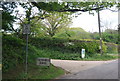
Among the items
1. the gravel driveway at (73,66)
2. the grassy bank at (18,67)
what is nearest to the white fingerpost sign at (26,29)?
the grassy bank at (18,67)

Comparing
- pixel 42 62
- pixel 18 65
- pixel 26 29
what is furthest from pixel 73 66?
pixel 26 29

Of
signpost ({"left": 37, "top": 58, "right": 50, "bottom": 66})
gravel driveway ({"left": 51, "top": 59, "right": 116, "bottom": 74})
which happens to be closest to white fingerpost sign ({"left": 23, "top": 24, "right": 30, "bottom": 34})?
signpost ({"left": 37, "top": 58, "right": 50, "bottom": 66})

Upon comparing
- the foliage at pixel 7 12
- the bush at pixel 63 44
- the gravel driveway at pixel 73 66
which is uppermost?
the foliage at pixel 7 12

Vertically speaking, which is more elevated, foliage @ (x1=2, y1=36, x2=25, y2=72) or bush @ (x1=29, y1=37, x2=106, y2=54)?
foliage @ (x1=2, y1=36, x2=25, y2=72)

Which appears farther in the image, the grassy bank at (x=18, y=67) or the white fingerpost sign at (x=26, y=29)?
the grassy bank at (x=18, y=67)

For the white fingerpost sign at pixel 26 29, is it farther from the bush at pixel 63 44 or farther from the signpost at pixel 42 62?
the bush at pixel 63 44

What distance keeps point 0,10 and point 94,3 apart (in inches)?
218

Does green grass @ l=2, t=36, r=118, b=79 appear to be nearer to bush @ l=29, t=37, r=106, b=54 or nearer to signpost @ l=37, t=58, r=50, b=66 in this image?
signpost @ l=37, t=58, r=50, b=66

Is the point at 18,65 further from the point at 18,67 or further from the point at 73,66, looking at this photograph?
the point at 73,66

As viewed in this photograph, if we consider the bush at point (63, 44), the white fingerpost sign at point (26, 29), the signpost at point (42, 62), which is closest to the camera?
the white fingerpost sign at point (26, 29)

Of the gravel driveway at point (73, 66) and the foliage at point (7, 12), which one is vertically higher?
the foliage at point (7, 12)

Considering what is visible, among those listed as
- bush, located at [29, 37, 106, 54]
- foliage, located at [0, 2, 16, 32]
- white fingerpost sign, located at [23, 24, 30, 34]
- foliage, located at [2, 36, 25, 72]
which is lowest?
bush, located at [29, 37, 106, 54]

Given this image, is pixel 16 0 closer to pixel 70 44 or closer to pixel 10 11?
pixel 10 11

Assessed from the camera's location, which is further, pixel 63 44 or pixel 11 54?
pixel 63 44
